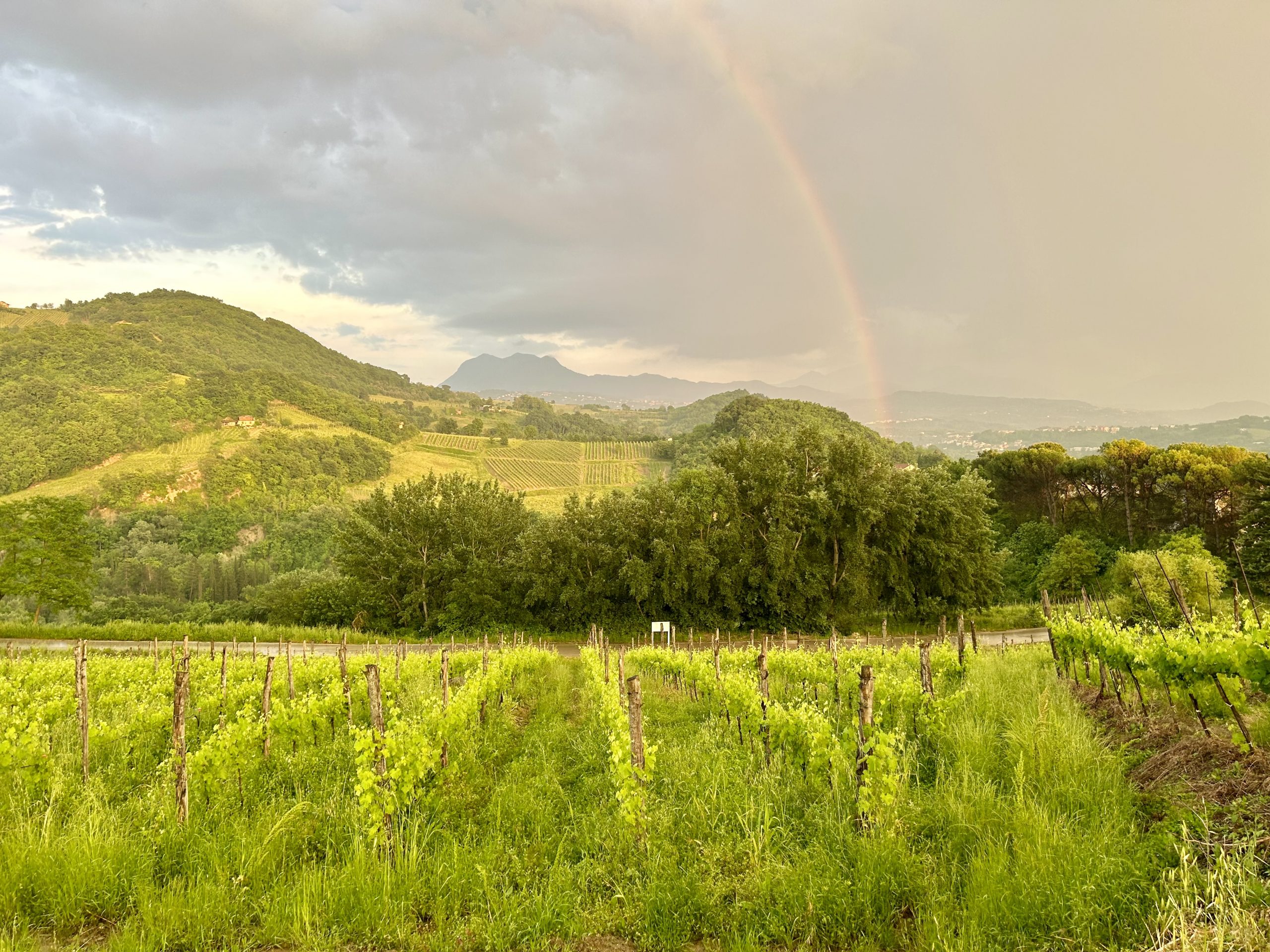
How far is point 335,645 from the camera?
28406 millimetres

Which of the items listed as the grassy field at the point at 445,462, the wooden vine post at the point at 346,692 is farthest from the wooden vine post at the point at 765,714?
the grassy field at the point at 445,462

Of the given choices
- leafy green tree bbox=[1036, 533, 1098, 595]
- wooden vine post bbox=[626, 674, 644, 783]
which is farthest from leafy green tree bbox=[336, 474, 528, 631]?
leafy green tree bbox=[1036, 533, 1098, 595]

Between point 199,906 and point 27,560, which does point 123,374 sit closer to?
point 27,560

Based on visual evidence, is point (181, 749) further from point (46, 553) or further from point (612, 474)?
point (612, 474)

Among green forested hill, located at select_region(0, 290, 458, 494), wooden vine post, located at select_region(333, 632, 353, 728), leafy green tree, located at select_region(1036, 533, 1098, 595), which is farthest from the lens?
green forested hill, located at select_region(0, 290, 458, 494)

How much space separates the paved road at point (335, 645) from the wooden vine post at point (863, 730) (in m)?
20.3

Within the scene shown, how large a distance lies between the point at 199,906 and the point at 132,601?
59611mm

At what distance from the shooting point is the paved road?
25.7m

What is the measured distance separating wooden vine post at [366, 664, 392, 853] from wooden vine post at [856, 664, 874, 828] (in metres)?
4.50

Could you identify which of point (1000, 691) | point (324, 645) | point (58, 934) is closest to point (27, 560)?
point (324, 645)

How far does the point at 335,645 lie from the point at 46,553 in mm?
22174

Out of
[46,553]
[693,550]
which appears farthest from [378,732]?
[46,553]

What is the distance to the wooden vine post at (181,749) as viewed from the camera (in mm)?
5895

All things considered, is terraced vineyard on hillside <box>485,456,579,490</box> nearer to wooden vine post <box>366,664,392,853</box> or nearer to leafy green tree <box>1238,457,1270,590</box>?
leafy green tree <box>1238,457,1270,590</box>
